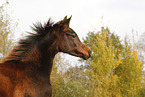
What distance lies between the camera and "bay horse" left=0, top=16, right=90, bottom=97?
362 cm

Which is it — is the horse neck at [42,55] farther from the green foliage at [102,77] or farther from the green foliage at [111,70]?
the green foliage at [111,70]

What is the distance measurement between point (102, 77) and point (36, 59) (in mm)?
8967

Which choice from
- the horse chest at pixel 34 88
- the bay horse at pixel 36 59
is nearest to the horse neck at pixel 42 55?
the bay horse at pixel 36 59

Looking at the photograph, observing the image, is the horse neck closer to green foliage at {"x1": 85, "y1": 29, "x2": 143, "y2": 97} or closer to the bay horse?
the bay horse

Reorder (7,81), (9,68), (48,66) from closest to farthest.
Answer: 1. (7,81)
2. (9,68)
3. (48,66)

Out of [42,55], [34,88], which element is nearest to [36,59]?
[42,55]

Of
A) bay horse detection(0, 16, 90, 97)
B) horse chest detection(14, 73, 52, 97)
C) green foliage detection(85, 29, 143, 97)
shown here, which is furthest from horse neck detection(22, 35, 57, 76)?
green foliage detection(85, 29, 143, 97)

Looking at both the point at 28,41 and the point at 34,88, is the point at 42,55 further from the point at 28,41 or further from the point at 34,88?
the point at 34,88

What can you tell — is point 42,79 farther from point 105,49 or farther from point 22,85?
point 105,49

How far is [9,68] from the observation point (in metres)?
3.78

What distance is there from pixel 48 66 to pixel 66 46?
570 mm

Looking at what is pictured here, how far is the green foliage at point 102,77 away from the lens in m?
11.3

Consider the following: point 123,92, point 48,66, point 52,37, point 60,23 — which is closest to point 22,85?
point 48,66

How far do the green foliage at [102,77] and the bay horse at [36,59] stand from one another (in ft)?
22.6
